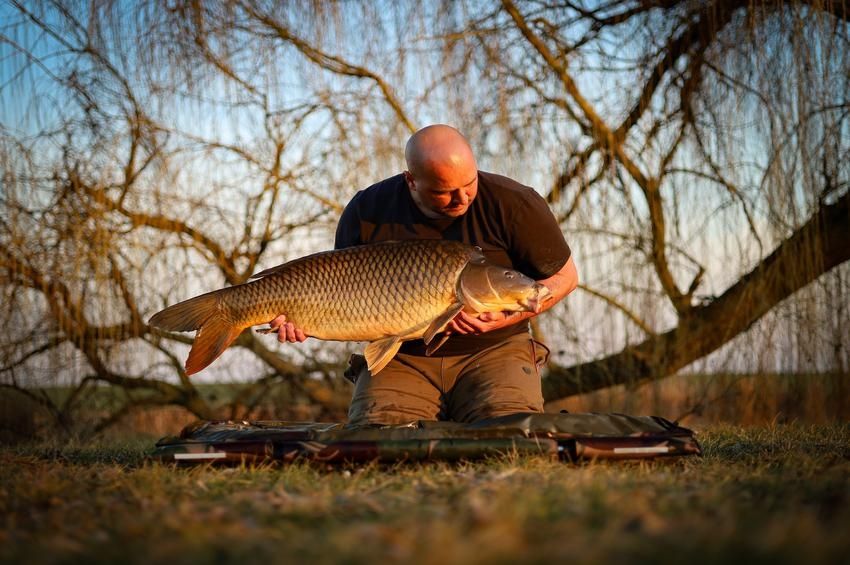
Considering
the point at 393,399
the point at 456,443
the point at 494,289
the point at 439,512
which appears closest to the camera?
the point at 439,512

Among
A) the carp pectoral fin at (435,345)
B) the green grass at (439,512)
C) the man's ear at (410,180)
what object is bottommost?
the green grass at (439,512)

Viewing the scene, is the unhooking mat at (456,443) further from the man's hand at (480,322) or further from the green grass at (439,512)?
the man's hand at (480,322)

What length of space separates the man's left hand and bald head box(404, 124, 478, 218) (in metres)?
0.38

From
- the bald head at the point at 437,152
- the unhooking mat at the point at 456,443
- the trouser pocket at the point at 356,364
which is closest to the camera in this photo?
the unhooking mat at the point at 456,443

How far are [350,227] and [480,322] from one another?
0.65 m

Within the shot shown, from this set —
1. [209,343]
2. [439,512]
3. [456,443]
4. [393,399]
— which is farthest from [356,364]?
[439,512]

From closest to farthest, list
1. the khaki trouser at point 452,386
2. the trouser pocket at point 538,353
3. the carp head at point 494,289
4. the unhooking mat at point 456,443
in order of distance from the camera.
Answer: the unhooking mat at point 456,443 → the carp head at point 494,289 → the khaki trouser at point 452,386 → the trouser pocket at point 538,353

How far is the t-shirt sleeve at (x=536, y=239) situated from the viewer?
283 centimetres

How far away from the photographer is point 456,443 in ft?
7.29

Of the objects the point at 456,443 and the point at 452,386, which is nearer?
the point at 456,443


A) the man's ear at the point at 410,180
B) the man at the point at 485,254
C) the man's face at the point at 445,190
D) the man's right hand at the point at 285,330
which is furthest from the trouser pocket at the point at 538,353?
the man's right hand at the point at 285,330

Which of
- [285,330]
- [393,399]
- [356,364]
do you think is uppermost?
[285,330]

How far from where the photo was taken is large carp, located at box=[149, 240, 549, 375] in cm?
253

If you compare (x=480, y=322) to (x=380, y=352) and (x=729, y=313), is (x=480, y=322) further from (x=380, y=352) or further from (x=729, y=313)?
(x=729, y=313)
